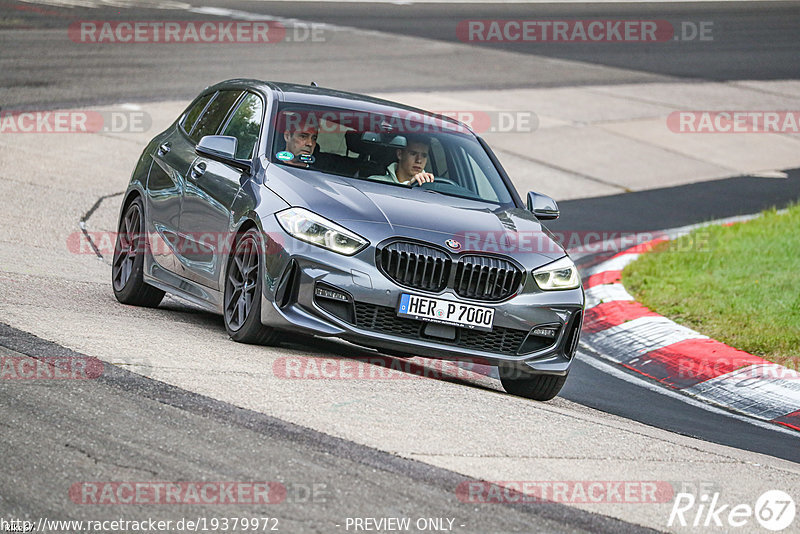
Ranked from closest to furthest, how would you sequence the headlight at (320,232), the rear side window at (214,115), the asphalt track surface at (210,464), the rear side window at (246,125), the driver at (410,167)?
the asphalt track surface at (210,464) → the headlight at (320,232) → the driver at (410,167) → the rear side window at (246,125) → the rear side window at (214,115)

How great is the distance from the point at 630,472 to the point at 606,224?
1055 cm

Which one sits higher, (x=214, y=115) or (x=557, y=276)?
(x=214, y=115)

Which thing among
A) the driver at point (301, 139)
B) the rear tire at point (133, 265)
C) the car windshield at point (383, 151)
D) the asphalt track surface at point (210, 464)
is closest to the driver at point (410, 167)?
the car windshield at point (383, 151)

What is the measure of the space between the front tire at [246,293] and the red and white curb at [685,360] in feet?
11.0

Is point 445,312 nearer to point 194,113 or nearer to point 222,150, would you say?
point 222,150

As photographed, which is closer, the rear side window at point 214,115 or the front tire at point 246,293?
the front tire at point 246,293

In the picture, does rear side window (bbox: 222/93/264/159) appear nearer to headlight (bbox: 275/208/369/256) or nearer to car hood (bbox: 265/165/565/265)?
car hood (bbox: 265/165/565/265)

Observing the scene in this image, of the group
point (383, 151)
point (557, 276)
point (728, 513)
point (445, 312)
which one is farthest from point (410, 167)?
point (728, 513)

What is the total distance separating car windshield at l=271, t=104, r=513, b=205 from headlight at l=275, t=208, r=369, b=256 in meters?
0.86

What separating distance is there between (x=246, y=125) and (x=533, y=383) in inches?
105

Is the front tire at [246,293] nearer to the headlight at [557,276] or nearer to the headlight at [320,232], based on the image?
the headlight at [320,232]

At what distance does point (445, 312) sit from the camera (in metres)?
7.75

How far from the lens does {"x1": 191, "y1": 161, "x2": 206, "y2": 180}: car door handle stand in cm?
914

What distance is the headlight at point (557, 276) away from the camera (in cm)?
808
